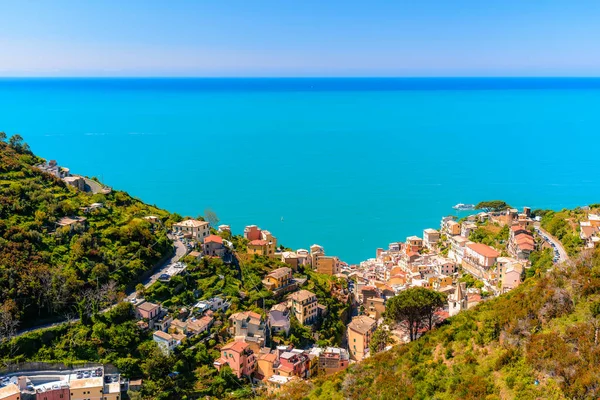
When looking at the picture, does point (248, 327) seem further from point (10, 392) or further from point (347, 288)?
point (347, 288)

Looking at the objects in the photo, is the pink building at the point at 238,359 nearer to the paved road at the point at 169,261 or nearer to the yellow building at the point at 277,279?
the paved road at the point at 169,261

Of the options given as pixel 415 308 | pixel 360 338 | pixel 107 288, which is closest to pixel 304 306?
pixel 360 338

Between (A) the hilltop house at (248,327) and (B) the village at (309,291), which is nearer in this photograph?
(B) the village at (309,291)

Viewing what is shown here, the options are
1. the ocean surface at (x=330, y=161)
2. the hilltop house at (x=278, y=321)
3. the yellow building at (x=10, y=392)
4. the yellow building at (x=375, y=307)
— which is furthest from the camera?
the ocean surface at (x=330, y=161)

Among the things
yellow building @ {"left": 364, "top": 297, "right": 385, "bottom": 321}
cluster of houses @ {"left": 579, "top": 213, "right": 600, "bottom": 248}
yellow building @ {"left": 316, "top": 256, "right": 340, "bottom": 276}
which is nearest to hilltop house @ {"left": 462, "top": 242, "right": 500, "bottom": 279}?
cluster of houses @ {"left": 579, "top": 213, "right": 600, "bottom": 248}

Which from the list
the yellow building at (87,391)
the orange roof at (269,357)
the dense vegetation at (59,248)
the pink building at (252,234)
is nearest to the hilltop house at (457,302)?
the orange roof at (269,357)

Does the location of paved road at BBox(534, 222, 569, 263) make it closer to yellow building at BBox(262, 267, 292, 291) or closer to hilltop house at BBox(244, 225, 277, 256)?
yellow building at BBox(262, 267, 292, 291)
